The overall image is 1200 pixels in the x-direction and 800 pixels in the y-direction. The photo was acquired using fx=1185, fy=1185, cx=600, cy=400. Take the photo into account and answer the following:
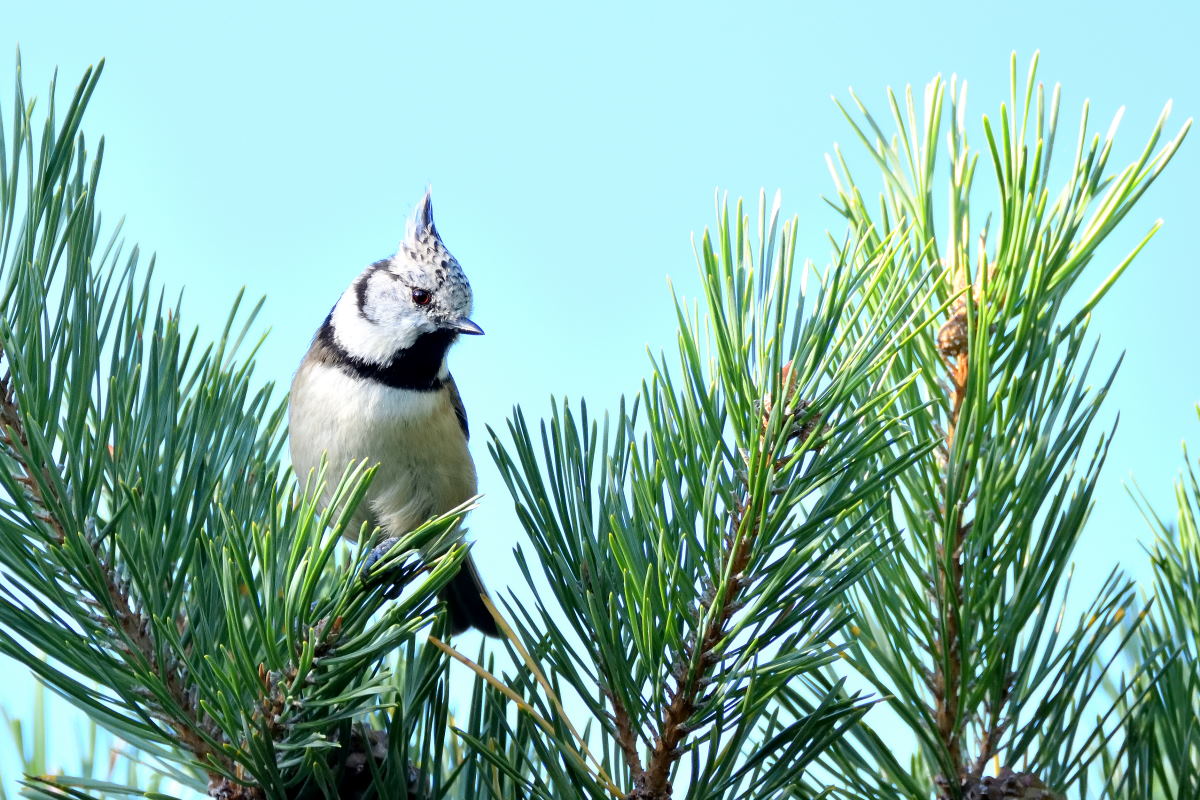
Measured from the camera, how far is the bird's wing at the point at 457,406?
2123 mm

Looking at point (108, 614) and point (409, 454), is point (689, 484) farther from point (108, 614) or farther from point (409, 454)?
point (409, 454)

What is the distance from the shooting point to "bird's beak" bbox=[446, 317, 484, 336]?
206 centimetres

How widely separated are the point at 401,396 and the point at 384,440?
0.29 feet

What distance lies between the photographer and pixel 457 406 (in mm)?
2184

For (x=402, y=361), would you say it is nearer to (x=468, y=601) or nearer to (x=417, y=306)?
(x=417, y=306)

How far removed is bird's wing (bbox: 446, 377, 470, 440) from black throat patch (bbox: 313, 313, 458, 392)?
4 centimetres

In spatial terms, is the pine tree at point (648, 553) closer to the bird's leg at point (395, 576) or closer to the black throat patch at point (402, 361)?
the bird's leg at point (395, 576)

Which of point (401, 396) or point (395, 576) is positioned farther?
point (401, 396)

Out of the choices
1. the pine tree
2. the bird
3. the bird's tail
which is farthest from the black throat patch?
the pine tree

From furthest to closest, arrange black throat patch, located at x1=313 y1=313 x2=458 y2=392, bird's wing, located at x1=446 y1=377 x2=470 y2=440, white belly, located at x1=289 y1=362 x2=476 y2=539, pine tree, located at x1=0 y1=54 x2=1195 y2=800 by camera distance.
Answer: bird's wing, located at x1=446 y1=377 x2=470 y2=440
black throat patch, located at x1=313 y1=313 x2=458 y2=392
white belly, located at x1=289 y1=362 x2=476 y2=539
pine tree, located at x1=0 y1=54 x2=1195 y2=800

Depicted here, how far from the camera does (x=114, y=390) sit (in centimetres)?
84

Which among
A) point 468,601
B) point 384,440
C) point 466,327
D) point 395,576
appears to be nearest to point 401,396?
point 384,440

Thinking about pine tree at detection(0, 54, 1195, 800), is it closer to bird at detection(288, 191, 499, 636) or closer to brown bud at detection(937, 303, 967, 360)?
brown bud at detection(937, 303, 967, 360)

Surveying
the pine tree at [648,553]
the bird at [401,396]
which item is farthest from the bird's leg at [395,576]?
the bird at [401,396]
